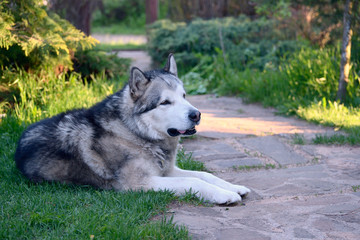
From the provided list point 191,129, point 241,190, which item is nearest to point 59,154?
point 191,129

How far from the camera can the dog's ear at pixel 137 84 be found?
395cm

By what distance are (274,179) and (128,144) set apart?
1.58 metres

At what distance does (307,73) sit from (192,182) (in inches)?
174

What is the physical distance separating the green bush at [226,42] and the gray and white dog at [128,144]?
598 centimetres

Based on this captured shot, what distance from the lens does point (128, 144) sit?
13.1ft

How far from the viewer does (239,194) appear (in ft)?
12.9

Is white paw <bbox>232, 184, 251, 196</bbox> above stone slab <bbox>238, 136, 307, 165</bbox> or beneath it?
above

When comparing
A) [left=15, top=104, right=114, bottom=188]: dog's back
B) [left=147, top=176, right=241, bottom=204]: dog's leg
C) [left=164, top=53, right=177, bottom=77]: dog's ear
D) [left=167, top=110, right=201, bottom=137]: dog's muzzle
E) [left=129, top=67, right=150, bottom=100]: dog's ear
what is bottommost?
[left=147, top=176, right=241, bottom=204]: dog's leg

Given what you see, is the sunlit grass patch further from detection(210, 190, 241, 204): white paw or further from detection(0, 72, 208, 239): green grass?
detection(210, 190, 241, 204): white paw

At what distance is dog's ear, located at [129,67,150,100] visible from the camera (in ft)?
12.9

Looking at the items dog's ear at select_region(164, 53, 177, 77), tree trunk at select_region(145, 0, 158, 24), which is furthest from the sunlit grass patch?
tree trunk at select_region(145, 0, 158, 24)

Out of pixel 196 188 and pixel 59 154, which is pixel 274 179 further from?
pixel 59 154

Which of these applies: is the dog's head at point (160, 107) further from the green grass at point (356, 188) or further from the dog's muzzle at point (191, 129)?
the green grass at point (356, 188)

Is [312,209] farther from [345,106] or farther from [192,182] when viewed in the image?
[345,106]
